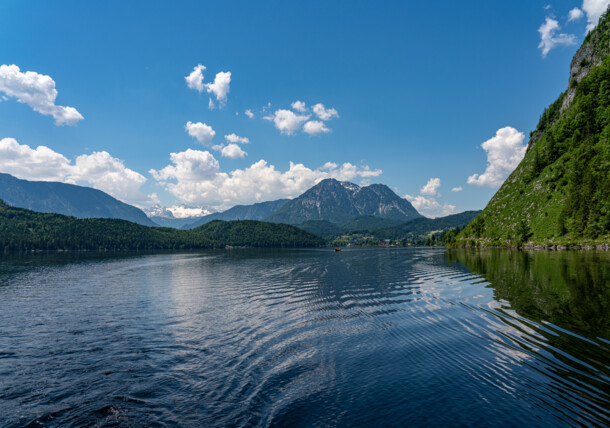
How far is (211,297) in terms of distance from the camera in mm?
45250

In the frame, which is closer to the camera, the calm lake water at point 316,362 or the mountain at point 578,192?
the calm lake water at point 316,362

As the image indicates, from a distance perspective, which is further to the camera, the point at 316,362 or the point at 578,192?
the point at 578,192

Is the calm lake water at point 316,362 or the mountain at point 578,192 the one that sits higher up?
the mountain at point 578,192

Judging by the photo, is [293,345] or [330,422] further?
[293,345]

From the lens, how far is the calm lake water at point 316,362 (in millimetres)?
13078

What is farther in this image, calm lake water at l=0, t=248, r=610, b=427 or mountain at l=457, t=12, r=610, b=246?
mountain at l=457, t=12, r=610, b=246

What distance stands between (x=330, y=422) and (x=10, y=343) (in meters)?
27.9

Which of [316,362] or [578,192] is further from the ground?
[578,192]

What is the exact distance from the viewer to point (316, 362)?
63.6ft

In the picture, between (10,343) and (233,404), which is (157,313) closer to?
(10,343)

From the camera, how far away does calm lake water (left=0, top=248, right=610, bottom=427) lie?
1308cm

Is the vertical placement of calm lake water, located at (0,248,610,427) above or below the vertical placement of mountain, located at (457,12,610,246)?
below

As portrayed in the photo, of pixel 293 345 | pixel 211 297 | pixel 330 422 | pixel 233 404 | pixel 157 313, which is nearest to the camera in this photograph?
pixel 330 422

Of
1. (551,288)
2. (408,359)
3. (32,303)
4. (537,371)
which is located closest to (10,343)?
(32,303)
